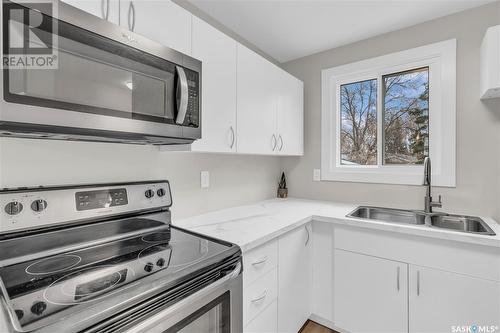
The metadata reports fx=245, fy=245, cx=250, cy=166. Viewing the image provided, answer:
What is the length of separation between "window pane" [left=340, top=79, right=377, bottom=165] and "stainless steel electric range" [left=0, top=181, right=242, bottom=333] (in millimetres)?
1807

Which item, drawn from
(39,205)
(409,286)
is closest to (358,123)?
(409,286)

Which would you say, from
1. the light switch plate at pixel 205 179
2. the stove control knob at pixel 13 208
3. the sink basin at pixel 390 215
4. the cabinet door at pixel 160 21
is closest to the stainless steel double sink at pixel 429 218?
the sink basin at pixel 390 215

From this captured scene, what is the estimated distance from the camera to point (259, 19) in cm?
194

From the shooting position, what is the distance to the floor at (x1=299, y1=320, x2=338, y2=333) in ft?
6.16

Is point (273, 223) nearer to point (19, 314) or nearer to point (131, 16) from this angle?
point (19, 314)

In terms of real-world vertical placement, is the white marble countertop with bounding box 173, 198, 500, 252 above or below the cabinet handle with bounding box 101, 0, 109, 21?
below

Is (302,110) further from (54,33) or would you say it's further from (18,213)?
(18,213)

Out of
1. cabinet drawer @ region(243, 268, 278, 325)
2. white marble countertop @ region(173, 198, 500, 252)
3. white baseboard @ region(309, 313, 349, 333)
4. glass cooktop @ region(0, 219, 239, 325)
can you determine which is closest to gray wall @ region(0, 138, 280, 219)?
white marble countertop @ region(173, 198, 500, 252)

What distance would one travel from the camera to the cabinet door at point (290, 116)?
2.13 m

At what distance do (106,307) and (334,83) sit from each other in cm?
250

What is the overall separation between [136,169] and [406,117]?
2197mm

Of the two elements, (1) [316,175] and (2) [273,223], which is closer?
(2) [273,223]

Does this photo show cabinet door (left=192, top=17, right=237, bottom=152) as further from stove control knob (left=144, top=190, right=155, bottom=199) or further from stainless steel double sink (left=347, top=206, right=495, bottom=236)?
stainless steel double sink (left=347, top=206, right=495, bottom=236)

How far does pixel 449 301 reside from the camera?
1.42 m
